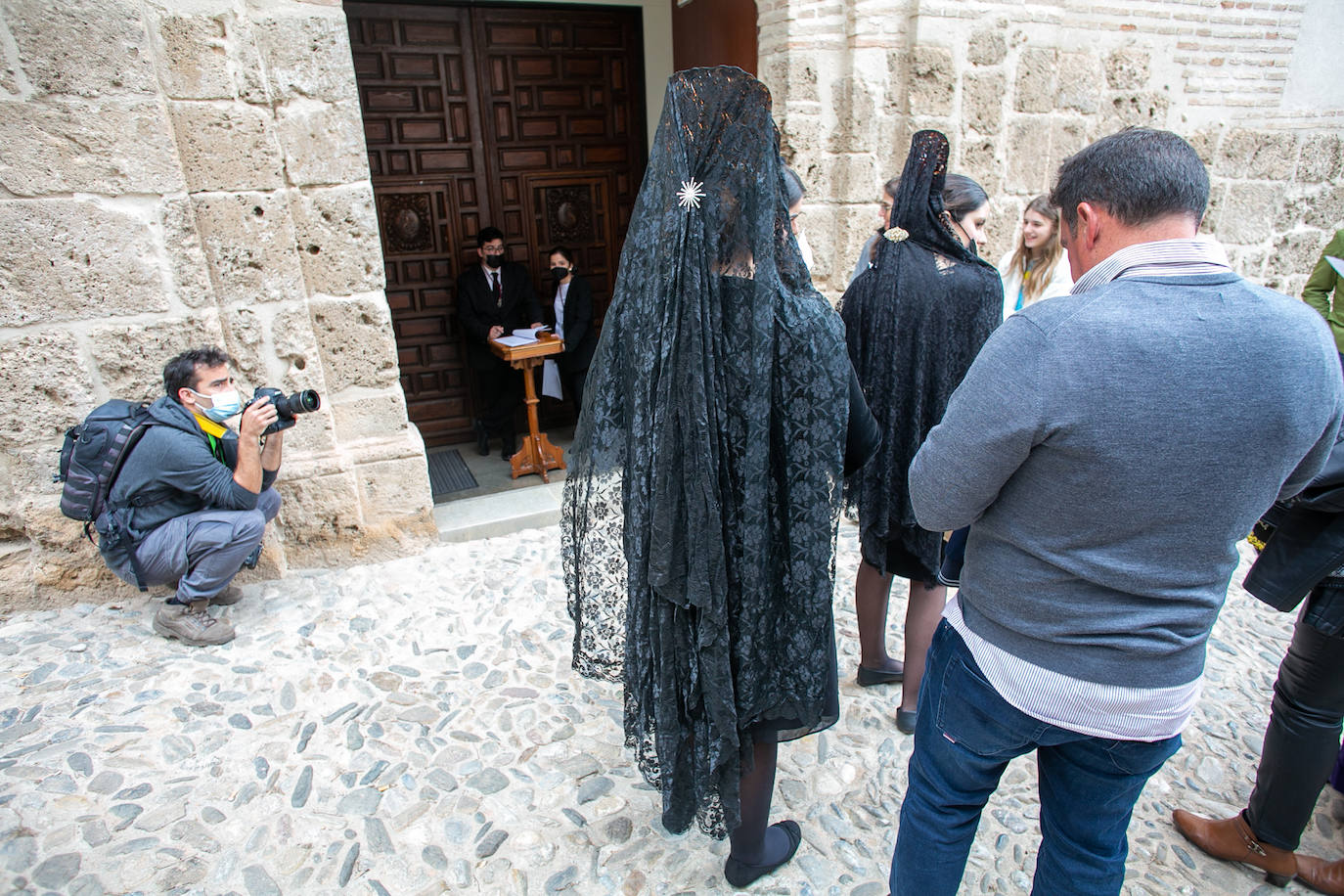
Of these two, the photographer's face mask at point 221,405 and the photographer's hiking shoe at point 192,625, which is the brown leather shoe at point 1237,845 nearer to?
the photographer's hiking shoe at point 192,625

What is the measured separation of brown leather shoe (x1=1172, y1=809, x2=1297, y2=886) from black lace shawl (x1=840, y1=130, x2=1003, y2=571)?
1027mm

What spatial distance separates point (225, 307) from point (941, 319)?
9.88ft

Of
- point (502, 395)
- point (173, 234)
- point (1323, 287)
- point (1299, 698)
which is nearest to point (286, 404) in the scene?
point (173, 234)

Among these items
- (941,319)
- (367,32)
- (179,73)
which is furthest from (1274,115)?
(179,73)

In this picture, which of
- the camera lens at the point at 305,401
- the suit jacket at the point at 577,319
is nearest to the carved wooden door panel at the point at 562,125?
the suit jacket at the point at 577,319

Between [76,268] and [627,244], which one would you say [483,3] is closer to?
[76,268]

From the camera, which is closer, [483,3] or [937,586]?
[937,586]

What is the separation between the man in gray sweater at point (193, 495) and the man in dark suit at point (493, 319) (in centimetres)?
216

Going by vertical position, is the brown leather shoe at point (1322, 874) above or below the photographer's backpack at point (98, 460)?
below

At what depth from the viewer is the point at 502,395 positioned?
5.63 m

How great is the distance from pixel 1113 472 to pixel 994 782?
0.74m

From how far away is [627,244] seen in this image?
1741 millimetres

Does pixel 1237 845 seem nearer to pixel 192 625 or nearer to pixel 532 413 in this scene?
pixel 192 625

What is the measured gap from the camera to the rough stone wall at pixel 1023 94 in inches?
164
